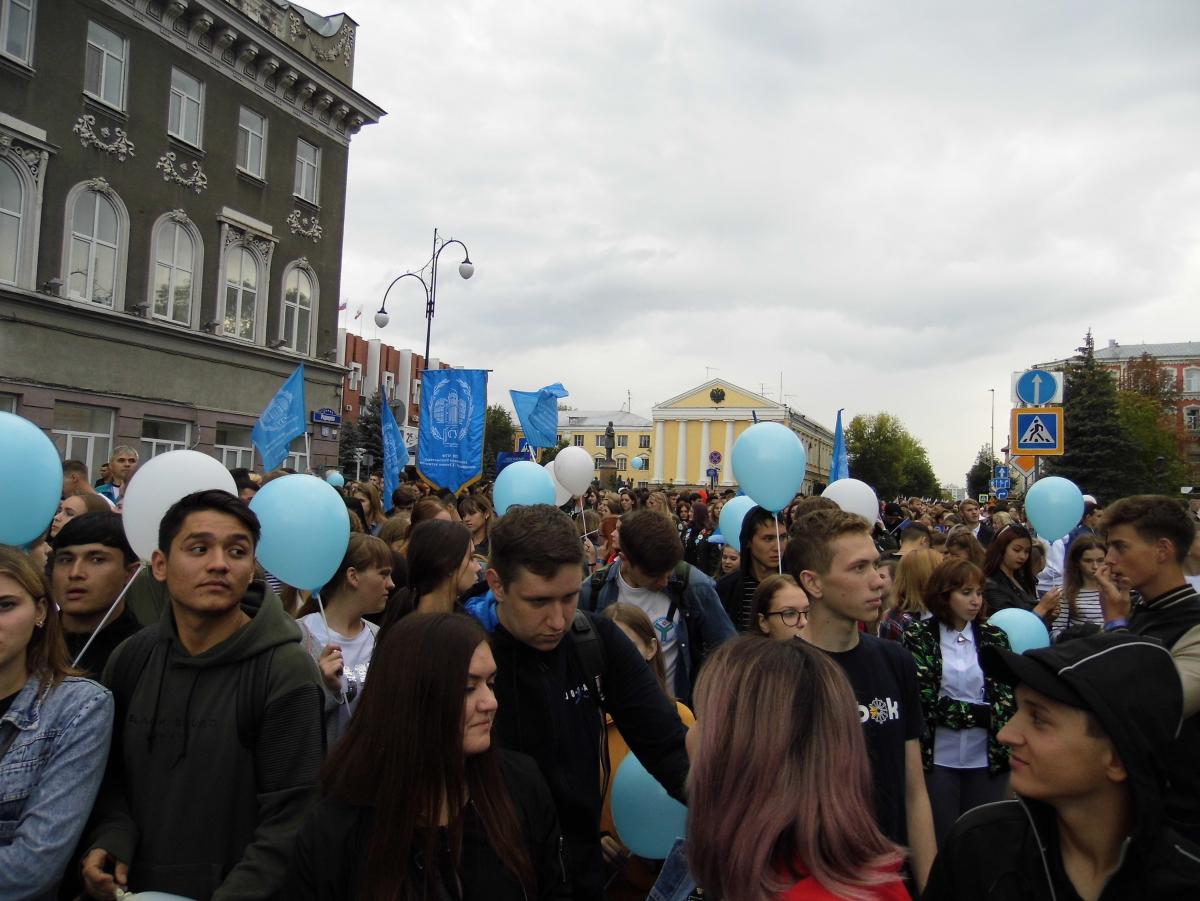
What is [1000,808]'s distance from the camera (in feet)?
6.46

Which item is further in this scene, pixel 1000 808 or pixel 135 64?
pixel 135 64

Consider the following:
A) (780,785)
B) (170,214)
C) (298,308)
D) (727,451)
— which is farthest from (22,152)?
(727,451)

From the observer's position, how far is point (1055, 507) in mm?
8977

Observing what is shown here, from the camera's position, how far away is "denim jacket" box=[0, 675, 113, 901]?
2324 millimetres

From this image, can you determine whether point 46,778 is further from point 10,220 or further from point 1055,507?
point 10,220

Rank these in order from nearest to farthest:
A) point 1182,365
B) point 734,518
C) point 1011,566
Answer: point 1011,566
point 734,518
point 1182,365

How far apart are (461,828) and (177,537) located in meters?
1.42

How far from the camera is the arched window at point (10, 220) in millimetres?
17141

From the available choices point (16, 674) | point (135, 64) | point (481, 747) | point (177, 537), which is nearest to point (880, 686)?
point (481, 747)

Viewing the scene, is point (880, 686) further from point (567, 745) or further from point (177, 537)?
point (177, 537)

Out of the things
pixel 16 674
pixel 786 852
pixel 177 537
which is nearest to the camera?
pixel 786 852

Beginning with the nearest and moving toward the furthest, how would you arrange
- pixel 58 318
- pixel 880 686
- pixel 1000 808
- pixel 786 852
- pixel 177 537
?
pixel 786 852 → pixel 1000 808 → pixel 177 537 → pixel 880 686 → pixel 58 318

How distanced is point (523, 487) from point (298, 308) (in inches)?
760

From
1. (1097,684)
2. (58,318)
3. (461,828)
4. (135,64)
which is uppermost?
(135,64)
